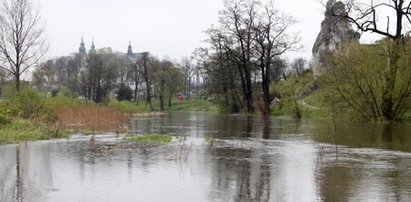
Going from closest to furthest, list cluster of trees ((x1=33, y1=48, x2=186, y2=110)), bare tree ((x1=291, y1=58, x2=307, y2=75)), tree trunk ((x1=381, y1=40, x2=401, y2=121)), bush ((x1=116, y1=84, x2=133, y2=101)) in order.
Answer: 1. tree trunk ((x1=381, y1=40, x2=401, y2=121))
2. cluster of trees ((x1=33, y1=48, x2=186, y2=110))
3. bush ((x1=116, y1=84, x2=133, y2=101))
4. bare tree ((x1=291, y1=58, x2=307, y2=75))

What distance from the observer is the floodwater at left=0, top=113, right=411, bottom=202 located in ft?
30.4

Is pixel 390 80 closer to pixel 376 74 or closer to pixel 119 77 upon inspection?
pixel 376 74

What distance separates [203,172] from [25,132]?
11757 mm

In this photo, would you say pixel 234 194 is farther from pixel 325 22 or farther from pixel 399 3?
pixel 325 22

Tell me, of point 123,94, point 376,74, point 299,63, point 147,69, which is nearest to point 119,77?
point 123,94

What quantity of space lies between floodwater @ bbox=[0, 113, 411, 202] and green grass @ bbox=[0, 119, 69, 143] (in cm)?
153

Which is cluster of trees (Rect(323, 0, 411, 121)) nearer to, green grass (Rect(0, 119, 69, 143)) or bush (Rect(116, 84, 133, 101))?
green grass (Rect(0, 119, 69, 143))

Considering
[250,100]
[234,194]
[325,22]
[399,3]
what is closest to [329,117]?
[399,3]

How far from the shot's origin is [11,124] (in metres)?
23.9

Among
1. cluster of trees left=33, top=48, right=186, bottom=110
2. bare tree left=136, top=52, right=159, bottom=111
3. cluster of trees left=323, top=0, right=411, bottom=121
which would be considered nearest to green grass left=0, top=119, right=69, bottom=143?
cluster of trees left=323, top=0, right=411, bottom=121

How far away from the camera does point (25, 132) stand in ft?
69.6

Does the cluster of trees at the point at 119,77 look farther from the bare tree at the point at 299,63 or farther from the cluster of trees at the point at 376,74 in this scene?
the cluster of trees at the point at 376,74

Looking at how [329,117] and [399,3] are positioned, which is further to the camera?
[329,117]

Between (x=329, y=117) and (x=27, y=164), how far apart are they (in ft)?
87.0
